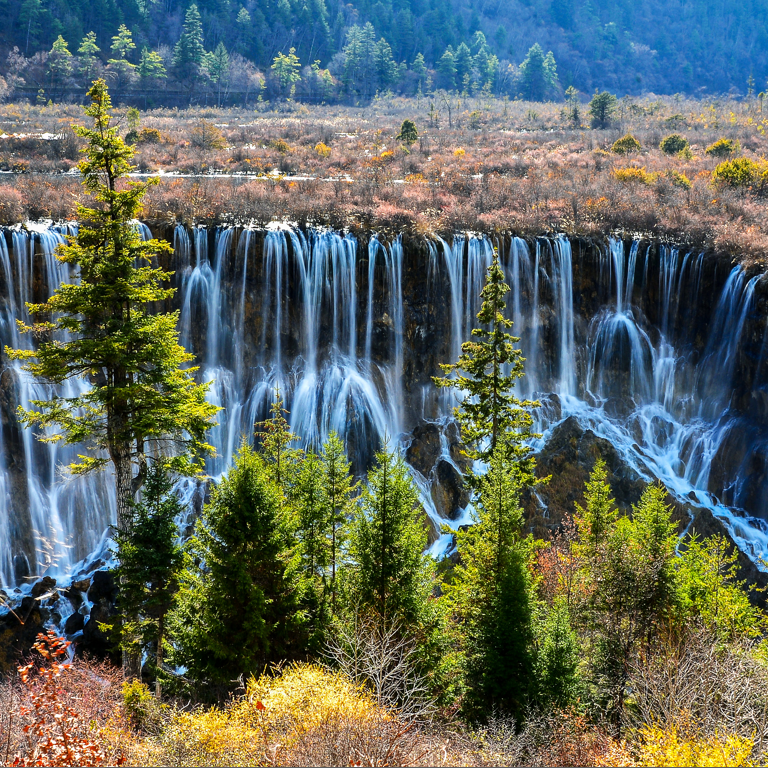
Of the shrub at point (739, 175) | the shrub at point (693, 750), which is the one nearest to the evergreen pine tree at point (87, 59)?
the shrub at point (739, 175)

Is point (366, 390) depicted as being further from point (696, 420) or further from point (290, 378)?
point (696, 420)

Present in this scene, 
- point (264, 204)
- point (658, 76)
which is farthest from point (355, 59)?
point (264, 204)

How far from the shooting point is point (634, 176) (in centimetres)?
4978

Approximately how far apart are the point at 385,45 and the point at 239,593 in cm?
11333

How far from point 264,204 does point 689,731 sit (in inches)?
1262

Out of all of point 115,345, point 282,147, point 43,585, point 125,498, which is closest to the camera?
point 115,345

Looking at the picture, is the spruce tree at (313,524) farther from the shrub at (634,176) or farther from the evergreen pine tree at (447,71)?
the evergreen pine tree at (447,71)

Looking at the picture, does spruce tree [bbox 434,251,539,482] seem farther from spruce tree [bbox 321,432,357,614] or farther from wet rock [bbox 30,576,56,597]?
wet rock [bbox 30,576,56,597]

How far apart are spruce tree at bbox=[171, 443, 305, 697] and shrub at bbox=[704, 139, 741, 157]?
5483 cm

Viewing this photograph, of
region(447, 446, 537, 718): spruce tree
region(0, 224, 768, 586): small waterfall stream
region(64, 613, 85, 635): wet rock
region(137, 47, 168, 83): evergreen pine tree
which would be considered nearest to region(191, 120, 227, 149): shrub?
region(0, 224, 768, 586): small waterfall stream

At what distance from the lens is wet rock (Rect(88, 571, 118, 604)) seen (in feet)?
88.0

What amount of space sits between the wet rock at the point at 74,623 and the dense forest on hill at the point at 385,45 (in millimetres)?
77461

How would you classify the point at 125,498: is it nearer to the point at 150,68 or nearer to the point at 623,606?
the point at 623,606

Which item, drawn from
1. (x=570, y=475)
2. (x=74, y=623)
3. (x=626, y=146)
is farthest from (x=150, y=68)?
(x=74, y=623)
